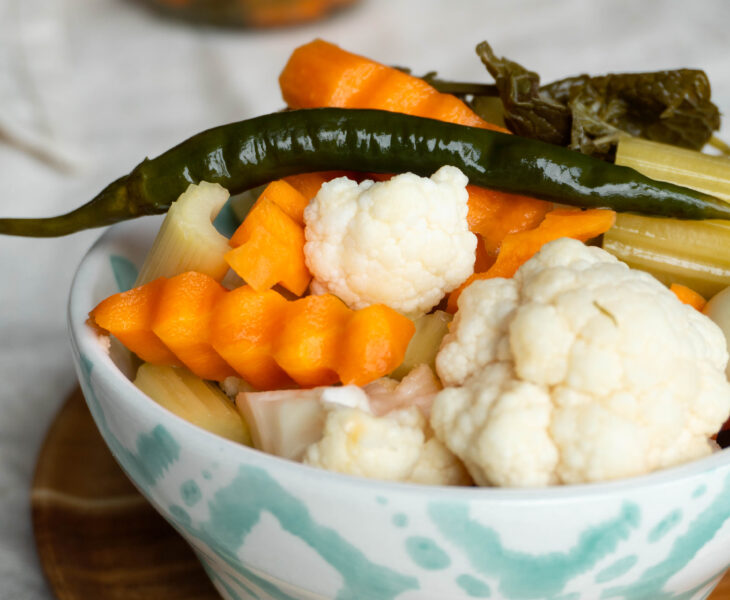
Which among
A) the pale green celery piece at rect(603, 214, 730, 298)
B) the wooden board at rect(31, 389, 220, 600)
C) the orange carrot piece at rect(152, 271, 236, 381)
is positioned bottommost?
the wooden board at rect(31, 389, 220, 600)

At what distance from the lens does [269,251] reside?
45.6 inches

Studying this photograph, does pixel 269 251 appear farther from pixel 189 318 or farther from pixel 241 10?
pixel 241 10

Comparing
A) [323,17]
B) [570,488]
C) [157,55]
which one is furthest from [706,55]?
[570,488]

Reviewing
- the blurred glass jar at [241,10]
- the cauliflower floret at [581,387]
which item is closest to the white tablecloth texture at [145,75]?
the blurred glass jar at [241,10]

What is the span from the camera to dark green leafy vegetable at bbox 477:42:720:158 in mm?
1492

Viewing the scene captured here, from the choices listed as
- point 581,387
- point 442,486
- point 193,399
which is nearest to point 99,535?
point 193,399

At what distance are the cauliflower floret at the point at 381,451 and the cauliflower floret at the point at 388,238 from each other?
245 mm

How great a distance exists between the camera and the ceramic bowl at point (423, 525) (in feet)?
2.87

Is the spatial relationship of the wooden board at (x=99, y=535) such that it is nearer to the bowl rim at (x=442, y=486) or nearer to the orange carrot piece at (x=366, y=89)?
the bowl rim at (x=442, y=486)

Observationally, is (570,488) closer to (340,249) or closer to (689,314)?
(689,314)

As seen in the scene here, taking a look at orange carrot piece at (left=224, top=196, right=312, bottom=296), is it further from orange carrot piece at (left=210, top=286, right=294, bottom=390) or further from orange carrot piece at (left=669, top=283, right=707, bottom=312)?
orange carrot piece at (left=669, top=283, right=707, bottom=312)

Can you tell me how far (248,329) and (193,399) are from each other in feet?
0.42

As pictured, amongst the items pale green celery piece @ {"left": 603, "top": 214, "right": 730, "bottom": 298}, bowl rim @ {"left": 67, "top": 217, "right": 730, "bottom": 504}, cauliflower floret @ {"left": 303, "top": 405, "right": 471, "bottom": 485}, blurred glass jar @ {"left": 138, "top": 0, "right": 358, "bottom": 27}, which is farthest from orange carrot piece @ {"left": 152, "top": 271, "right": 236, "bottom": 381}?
blurred glass jar @ {"left": 138, "top": 0, "right": 358, "bottom": 27}

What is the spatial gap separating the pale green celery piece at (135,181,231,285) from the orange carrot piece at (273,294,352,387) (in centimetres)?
16
